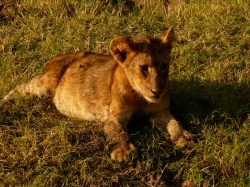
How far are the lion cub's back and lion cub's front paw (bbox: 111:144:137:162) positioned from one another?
0.76 metres

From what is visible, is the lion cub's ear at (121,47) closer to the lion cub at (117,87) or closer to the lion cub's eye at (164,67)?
the lion cub at (117,87)

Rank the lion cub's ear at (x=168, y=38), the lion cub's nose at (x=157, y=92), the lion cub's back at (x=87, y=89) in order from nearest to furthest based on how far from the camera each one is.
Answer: the lion cub's nose at (x=157, y=92) < the lion cub's ear at (x=168, y=38) < the lion cub's back at (x=87, y=89)

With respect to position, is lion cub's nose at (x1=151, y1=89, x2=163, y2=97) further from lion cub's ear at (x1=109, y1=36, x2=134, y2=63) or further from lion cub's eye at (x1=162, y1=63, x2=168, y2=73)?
lion cub's ear at (x1=109, y1=36, x2=134, y2=63)

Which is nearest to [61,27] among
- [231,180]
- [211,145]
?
[211,145]

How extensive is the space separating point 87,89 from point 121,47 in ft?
3.03

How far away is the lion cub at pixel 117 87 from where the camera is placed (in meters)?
4.89

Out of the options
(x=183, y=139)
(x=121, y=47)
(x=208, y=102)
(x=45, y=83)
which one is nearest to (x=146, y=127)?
(x=183, y=139)

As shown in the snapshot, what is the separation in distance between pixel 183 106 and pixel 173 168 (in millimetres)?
1173

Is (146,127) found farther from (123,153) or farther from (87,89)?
(87,89)

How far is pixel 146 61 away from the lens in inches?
192

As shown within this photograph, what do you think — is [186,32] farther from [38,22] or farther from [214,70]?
[38,22]

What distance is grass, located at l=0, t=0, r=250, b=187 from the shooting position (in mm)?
4551

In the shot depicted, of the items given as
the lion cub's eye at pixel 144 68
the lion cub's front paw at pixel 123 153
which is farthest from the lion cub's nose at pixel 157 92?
Result: the lion cub's front paw at pixel 123 153

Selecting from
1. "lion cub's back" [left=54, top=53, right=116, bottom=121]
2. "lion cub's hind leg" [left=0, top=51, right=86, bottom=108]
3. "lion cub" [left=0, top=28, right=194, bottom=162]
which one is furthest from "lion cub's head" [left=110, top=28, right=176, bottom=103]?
"lion cub's hind leg" [left=0, top=51, right=86, bottom=108]
